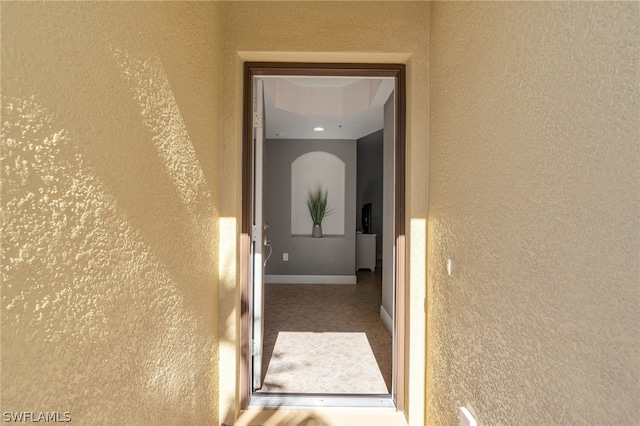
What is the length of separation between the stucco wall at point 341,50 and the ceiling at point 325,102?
4.39 feet

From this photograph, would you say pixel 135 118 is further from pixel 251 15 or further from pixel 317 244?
pixel 317 244

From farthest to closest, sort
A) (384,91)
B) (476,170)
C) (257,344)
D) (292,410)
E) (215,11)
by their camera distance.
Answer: (384,91) → (257,344) → (292,410) → (215,11) → (476,170)

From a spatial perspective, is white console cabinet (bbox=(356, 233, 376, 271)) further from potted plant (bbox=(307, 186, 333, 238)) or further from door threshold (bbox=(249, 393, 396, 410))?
door threshold (bbox=(249, 393, 396, 410))

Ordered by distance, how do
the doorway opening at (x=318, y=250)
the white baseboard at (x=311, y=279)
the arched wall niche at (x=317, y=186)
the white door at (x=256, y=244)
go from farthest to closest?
the arched wall niche at (x=317, y=186), the white baseboard at (x=311, y=279), the white door at (x=256, y=244), the doorway opening at (x=318, y=250)

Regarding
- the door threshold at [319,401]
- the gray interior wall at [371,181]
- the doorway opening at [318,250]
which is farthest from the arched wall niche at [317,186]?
the door threshold at [319,401]

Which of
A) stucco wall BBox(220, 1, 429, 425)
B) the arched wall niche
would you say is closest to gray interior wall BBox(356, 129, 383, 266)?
the arched wall niche

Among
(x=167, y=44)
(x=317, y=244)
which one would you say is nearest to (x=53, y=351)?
(x=167, y=44)

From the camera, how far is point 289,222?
5609 millimetres

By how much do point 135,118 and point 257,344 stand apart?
1683mm

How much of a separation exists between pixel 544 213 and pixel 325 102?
11.4 feet

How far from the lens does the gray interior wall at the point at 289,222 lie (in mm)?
5496

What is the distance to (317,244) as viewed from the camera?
18.3 feet

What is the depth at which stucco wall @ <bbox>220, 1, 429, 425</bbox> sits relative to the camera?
177 centimetres

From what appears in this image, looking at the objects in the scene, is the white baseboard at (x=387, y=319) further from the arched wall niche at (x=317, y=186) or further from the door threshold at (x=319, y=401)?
the arched wall niche at (x=317, y=186)
